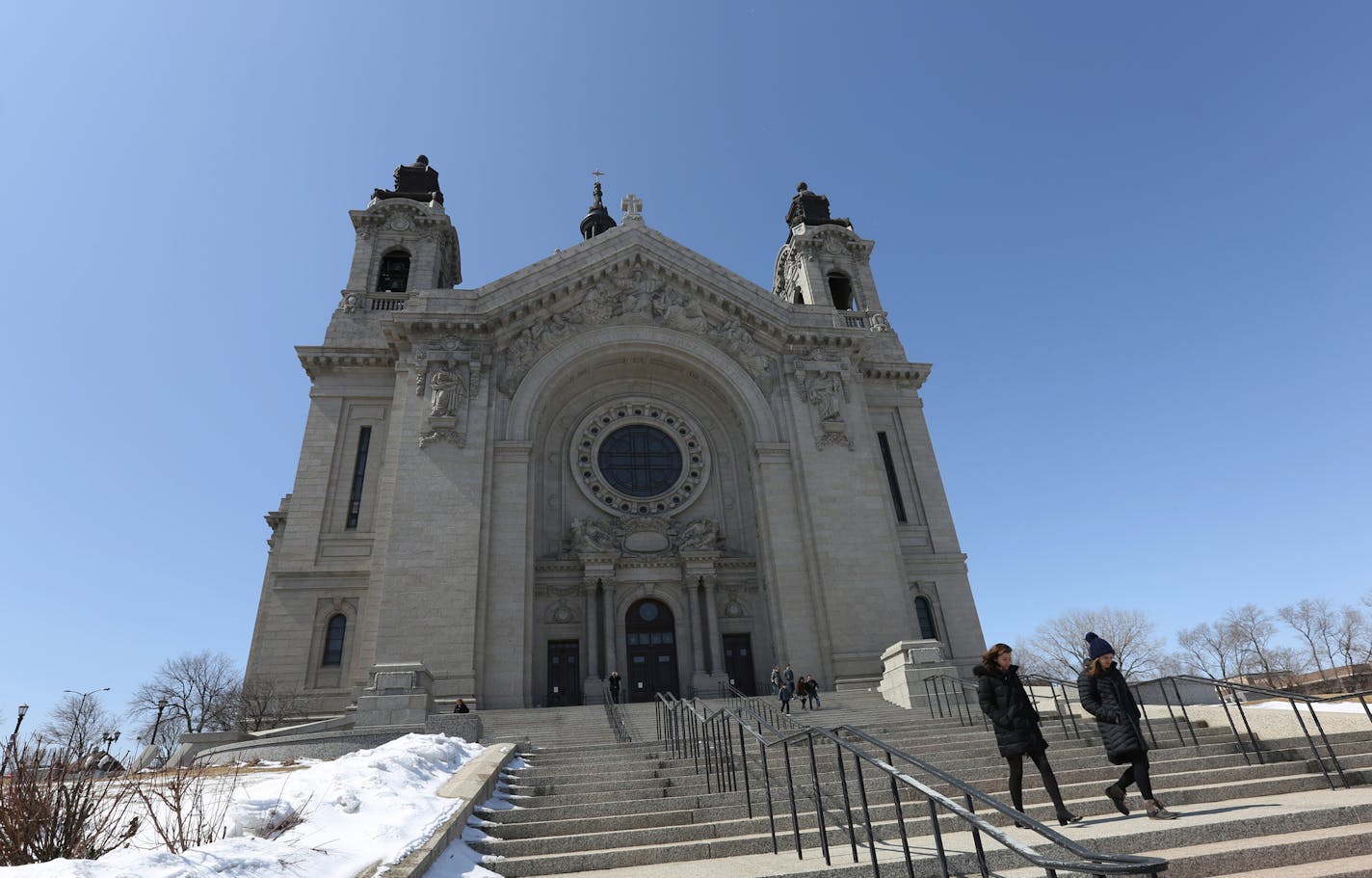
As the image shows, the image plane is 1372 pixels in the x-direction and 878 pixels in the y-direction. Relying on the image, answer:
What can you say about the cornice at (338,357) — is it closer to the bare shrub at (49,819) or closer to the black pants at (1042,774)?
the bare shrub at (49,819)

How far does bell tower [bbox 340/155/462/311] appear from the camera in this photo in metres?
29.8

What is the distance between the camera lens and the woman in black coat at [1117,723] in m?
6.78

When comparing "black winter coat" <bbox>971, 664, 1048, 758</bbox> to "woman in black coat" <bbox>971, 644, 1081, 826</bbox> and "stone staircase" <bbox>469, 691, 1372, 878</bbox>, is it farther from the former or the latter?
"stone staircase" <bbox>469, 691, 1372, 878</bbox>

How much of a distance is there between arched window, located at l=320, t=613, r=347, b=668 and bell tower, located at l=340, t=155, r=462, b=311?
12.8 m

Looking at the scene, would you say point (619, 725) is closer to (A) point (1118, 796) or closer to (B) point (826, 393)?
(A) point (1118, 796)

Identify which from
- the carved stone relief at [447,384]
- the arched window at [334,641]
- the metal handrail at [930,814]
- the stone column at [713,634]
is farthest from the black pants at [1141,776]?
the arched window at [334,641]

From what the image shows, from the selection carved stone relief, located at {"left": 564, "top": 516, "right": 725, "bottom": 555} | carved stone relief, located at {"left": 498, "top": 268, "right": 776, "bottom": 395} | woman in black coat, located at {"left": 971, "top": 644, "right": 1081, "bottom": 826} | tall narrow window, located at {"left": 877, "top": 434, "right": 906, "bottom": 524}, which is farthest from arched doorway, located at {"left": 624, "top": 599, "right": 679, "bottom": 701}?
woman in black coat, located at {"left": 971, "top": 644, "right": 1081, "bottom": 826}

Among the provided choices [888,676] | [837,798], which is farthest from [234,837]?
[888,676]

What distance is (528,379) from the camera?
2481 centimetres

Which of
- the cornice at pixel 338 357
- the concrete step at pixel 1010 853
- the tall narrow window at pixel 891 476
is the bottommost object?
the concrete step at pixel 1010 853

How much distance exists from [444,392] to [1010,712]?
20.1m

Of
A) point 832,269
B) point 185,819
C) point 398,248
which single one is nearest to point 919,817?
point 185,819

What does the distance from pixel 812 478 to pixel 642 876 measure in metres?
19.1

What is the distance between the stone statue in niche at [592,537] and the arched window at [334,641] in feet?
24.9
